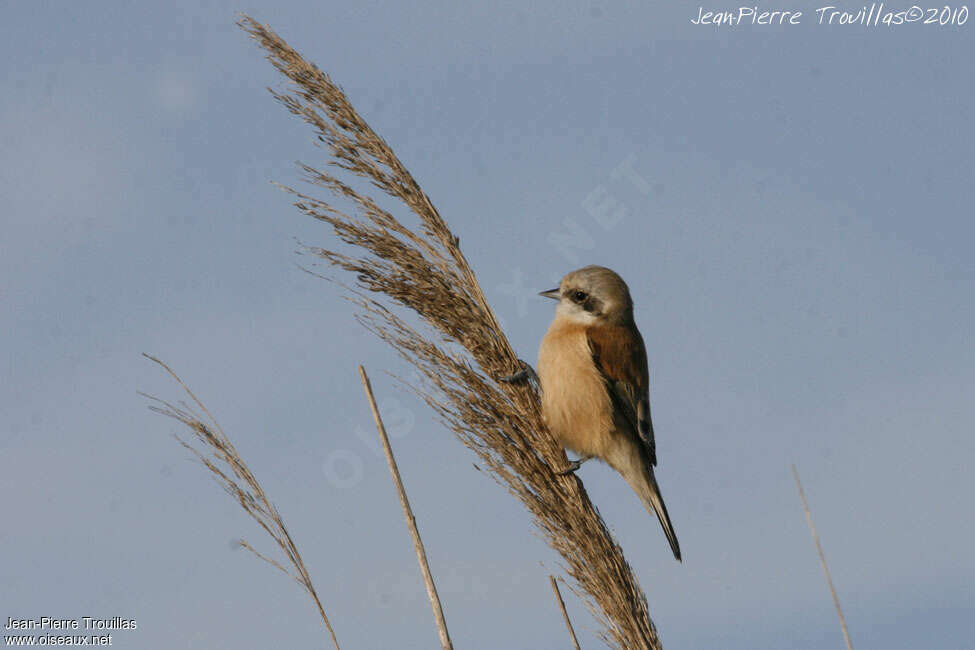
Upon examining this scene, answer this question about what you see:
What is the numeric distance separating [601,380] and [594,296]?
1.84ft

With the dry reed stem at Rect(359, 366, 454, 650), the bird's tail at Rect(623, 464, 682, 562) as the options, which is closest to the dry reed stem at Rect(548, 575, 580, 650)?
the dry reed stem at Rect(359, 366, 454, 650)

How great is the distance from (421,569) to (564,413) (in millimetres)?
1563

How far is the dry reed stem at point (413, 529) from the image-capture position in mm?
3199

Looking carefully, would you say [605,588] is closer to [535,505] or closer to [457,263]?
[535,505]

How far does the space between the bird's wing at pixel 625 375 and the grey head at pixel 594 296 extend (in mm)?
98

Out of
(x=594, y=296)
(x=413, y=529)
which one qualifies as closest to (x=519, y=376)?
(x=413, y=529)

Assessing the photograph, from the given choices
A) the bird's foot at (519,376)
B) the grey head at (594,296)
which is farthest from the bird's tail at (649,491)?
the bird's foot at (519,376)

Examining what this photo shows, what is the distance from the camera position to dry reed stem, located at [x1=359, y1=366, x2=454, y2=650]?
126 inches

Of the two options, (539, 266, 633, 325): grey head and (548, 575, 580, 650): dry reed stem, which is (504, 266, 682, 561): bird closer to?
(539, 266, 633, 325): grey head

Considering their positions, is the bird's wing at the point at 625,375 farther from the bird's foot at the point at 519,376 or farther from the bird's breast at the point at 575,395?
the bird's foot at the point at 519,376

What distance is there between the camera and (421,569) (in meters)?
3.27

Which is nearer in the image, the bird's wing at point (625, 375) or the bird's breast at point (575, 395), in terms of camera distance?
the bird's breast at point (575, 395)

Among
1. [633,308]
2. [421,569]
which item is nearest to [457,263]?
[421,569]

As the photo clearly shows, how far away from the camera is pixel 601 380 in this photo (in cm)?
484
